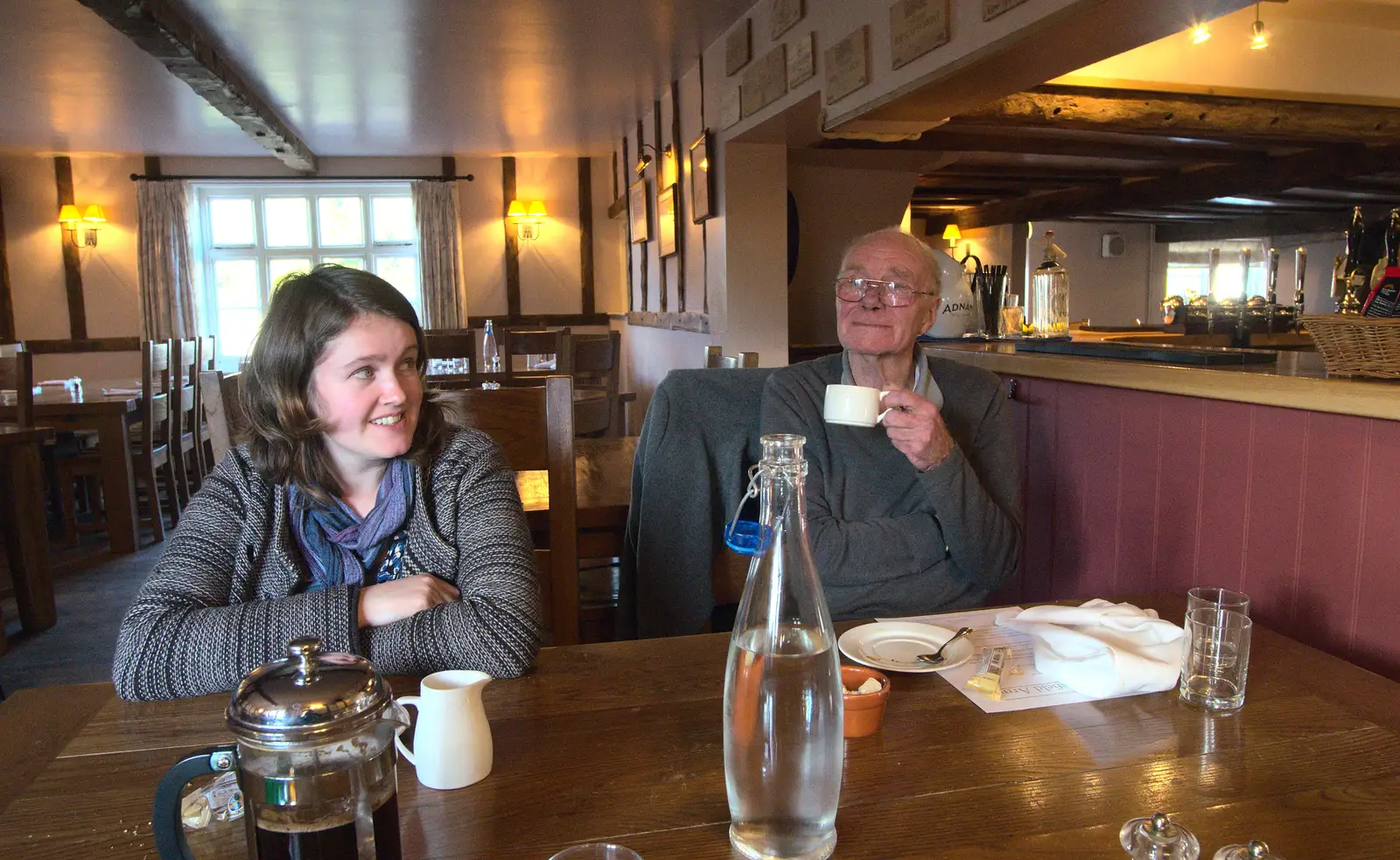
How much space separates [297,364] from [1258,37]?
4864mm

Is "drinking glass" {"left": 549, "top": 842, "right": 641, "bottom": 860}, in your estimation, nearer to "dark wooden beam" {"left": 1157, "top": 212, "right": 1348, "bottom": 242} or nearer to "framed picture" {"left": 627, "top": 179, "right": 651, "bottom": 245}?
"framed picture" {"left": 627, "top": 179, "right": 651, "bottom": 245}

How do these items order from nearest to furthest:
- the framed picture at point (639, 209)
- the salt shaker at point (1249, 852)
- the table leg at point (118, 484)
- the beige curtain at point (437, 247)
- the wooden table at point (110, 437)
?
the salt shaker at point (1249, 852) → the wooden table at point (110, 437) → the table leg at point (118, 484) → the framed picture at point (639, 209) → the beige curtain at point (437, 247)

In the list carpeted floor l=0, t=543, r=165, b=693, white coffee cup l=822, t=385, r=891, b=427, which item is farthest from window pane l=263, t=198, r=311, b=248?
white coffee cup l=822, t=385, r=891, b=427

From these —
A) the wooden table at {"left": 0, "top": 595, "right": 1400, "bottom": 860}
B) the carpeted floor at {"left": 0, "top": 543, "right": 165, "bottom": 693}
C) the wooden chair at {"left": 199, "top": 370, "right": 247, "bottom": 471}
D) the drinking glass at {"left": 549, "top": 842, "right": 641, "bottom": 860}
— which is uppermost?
the wooden chair at {"left": 199, "top": 370, "right": 247, "bottom": 471}

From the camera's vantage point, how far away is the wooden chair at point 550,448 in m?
1.68

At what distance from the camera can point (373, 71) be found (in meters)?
5.57

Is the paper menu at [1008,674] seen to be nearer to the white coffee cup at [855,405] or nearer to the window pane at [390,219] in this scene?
the white coffee cup at [855,405]

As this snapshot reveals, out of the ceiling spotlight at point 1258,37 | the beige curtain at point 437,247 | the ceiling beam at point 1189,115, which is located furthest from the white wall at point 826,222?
the beige curtain at point 437,247

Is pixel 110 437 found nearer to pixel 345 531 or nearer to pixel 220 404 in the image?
pixel 220 404

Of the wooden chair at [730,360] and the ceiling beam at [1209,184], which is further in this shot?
the ceiling beam at [1209,184]

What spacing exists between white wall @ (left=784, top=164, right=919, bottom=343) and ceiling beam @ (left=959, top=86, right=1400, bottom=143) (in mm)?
1020

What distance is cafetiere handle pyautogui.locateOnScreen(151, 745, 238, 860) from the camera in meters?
0.58

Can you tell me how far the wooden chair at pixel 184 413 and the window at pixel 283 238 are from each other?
326 cm

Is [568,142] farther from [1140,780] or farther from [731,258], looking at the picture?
[1140,780]
